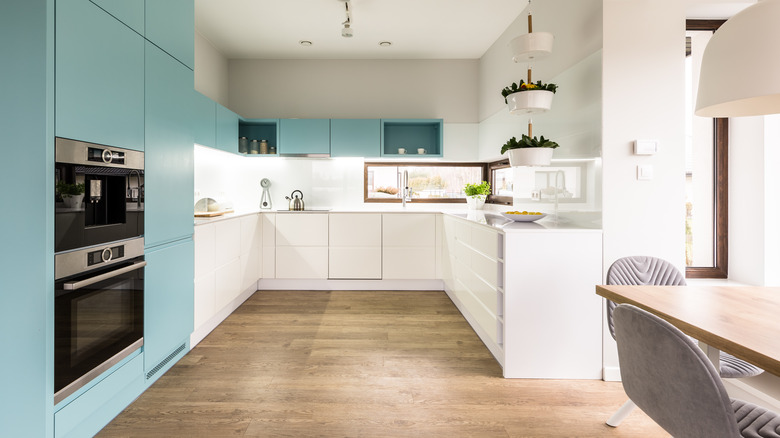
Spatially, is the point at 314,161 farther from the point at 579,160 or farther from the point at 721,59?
the point at 721,59

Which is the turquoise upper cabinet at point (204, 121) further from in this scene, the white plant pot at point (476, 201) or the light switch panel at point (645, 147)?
the light switch panel at point (645, 147)

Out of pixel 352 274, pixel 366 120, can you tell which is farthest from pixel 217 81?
pixel 352 274

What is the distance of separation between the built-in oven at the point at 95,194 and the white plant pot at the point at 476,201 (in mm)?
3322

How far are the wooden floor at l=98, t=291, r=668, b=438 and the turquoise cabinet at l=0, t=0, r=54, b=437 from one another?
50 cm

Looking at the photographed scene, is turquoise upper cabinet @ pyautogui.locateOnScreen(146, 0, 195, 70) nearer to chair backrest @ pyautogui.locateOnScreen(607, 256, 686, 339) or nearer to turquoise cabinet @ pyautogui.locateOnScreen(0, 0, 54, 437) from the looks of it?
turquoise cabinet @ pyautogui.locateOnScreen(0, 0, 54, 437)

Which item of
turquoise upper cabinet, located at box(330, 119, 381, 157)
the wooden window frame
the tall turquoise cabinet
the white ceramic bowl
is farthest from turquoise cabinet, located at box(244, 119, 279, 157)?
the white ceramic bowl

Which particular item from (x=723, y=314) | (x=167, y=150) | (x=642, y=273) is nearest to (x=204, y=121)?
(x=167, y=150)

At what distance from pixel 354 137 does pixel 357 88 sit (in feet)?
2.17

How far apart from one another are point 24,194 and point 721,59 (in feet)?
7.34

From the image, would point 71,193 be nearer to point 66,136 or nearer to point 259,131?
point 66,136

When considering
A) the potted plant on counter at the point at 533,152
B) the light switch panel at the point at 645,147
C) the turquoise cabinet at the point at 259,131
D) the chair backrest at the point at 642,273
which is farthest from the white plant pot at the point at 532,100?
the turquoise cabinet at the point at 259,131

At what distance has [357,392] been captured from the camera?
2143mm

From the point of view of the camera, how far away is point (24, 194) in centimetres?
141

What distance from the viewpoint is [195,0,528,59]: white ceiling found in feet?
11.2
